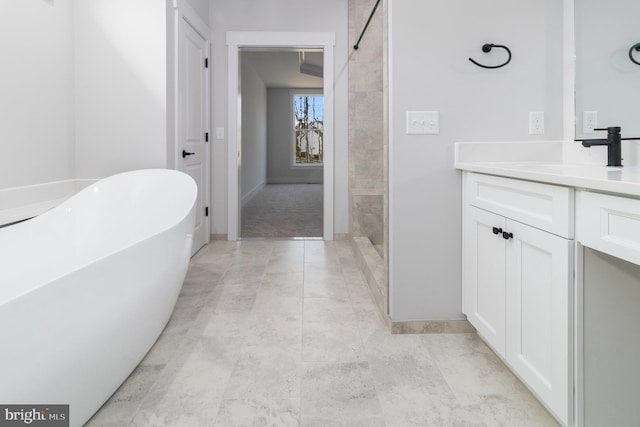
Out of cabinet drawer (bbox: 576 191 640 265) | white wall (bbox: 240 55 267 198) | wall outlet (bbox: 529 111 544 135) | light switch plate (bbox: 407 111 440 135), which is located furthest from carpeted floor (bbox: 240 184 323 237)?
cabinet drawer (bbox: 576 191 640 265)

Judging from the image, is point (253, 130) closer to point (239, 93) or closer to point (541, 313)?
point (239, 93)

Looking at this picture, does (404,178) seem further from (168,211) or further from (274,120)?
(274,120)

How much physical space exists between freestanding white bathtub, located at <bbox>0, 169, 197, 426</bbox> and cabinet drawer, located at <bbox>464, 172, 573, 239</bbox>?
1.31m

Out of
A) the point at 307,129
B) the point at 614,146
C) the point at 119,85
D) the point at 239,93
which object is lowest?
the point at 614,146

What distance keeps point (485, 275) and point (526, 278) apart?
38 centimetres

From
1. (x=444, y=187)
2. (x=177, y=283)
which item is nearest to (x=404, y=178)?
(x=444, y=187)

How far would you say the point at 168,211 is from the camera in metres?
2.62

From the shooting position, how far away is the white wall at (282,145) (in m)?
12.3

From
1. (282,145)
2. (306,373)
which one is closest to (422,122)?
(306,373)

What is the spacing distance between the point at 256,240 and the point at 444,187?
285 centimetres

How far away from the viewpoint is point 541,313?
142 cm

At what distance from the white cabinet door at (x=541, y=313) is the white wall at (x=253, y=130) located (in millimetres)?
6663

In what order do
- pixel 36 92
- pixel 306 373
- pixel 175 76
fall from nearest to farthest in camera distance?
1. pixel 306 373
2. pixel 36 92
3. pixel 175 76

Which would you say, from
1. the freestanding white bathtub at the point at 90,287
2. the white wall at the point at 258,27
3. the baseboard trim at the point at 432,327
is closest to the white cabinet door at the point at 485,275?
the baseboard trim at the point at 432,327
